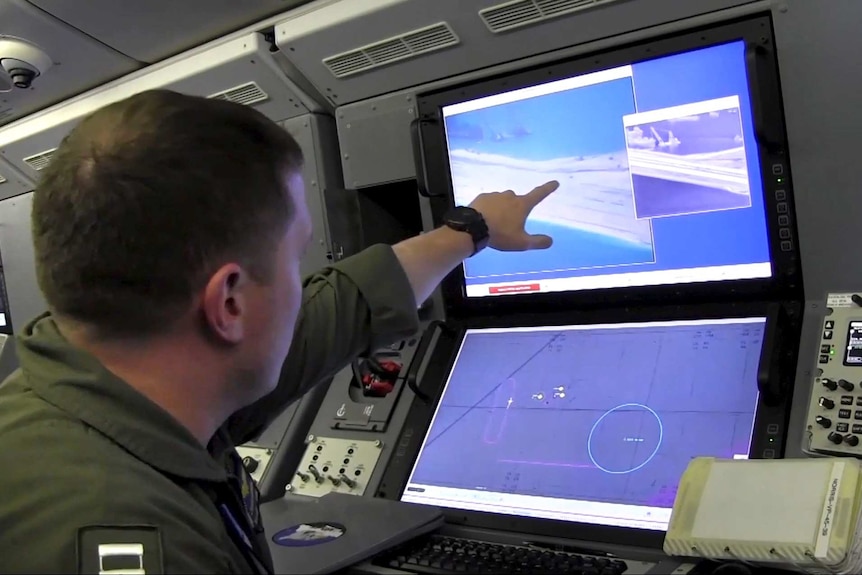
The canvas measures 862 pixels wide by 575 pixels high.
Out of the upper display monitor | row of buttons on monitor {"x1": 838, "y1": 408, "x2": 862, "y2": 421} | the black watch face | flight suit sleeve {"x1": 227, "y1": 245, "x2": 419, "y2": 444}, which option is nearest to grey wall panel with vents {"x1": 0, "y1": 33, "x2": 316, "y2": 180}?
the upper display monitor

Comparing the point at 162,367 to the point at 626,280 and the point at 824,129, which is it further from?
the point at 824,129

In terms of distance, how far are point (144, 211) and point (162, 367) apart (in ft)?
0.81

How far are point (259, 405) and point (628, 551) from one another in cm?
90

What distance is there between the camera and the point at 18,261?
4340mm

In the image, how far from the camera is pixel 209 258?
3.93ft

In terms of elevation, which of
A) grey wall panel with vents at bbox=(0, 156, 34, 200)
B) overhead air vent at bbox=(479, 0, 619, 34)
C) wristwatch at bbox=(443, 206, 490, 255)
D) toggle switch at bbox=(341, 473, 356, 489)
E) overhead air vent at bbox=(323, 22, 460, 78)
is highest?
grey wall panel with vents at bbox=(0, 156, 34, 200)

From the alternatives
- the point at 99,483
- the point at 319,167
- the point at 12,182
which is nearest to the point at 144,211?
the point at 99,483

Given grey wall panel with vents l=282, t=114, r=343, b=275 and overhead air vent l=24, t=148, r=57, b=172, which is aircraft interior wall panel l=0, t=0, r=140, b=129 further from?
grey wall panel with vents l=282, t=114, r=343, b=275

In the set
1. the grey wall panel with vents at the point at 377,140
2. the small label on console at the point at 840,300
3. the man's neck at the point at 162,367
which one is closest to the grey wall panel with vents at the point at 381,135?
the grey wall panel with vents at the point at 377,140

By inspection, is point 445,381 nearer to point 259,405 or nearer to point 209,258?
point 259,405

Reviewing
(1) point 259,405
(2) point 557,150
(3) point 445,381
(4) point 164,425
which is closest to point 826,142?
(2) point 557,150

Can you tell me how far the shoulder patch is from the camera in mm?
968

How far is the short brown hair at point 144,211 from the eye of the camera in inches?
45.0

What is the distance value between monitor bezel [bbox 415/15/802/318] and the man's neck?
1389mm
